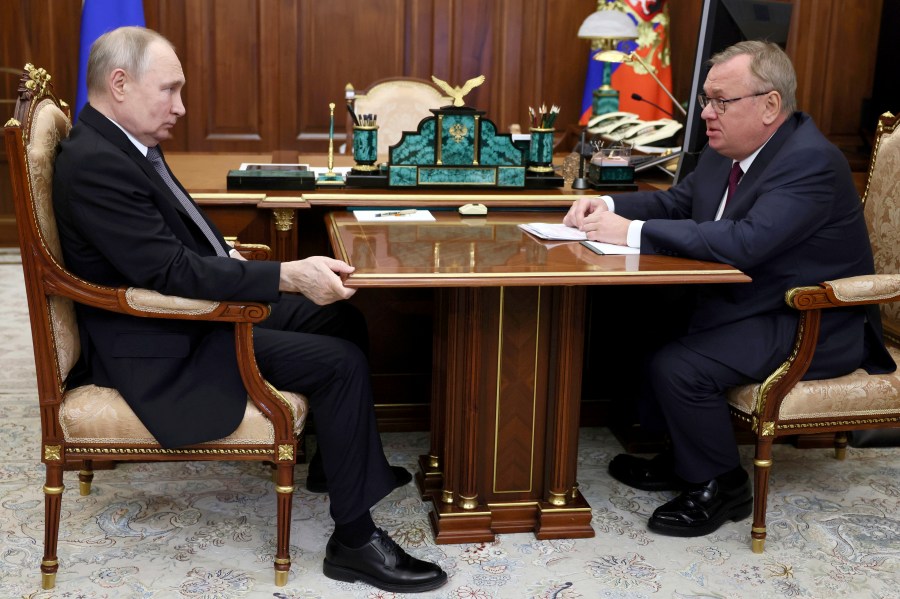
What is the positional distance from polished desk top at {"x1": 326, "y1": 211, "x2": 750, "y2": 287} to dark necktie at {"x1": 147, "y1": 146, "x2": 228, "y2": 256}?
1.04ft

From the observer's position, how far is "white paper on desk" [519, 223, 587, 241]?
2.80m

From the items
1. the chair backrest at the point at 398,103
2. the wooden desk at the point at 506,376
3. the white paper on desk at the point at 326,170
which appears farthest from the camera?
the chair backrest at the point at 398,103

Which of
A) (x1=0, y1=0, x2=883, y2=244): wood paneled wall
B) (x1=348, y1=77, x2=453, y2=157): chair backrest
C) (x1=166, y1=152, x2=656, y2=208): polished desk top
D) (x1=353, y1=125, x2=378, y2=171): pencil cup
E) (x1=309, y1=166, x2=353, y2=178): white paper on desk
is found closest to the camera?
(x1=166, y1=152, x2=656, y2=208): polished desk top

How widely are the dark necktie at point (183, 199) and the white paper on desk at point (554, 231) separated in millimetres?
857

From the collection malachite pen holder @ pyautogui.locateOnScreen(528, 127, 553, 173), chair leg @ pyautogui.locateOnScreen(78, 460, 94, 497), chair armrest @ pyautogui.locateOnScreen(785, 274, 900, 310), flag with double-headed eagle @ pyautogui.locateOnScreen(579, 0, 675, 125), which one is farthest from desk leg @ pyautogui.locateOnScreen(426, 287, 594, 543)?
flag with double-headed eagle @ pyautogui.locateOnScreen(579, 0, 675, 125)

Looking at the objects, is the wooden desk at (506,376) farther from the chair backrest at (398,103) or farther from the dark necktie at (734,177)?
the chair backrest at (398,103)

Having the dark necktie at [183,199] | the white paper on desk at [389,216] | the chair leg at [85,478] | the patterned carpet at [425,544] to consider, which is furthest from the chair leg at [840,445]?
the chair leg at [85,478]

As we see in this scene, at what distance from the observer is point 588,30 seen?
5008mm

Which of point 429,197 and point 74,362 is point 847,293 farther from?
point 74,362

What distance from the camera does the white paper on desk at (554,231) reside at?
2.80 m

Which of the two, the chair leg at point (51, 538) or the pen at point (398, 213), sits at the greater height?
the pen at point (398, 213)

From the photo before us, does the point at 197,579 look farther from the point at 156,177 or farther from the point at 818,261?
the point at 818,261

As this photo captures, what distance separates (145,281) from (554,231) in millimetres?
1139

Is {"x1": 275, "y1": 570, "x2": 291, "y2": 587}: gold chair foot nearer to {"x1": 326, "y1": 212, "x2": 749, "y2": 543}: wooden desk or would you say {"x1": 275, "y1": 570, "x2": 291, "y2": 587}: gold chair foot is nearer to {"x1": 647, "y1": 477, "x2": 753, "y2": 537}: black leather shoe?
{"x1": 326, "y1": 212, "x2": 749, "y2": 543}: wooden desk
